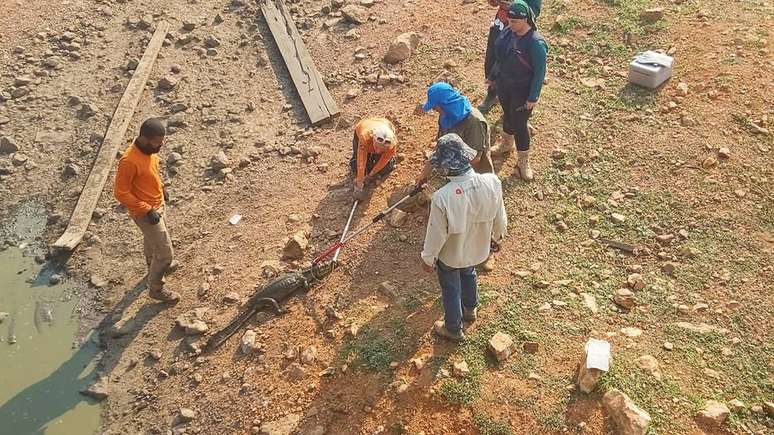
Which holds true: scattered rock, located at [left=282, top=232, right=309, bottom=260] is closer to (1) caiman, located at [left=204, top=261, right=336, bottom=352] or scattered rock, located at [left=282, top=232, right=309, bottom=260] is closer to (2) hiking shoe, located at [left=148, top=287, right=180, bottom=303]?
(1) caiman, located at [left=204, top=261, right=336, bottom=352]

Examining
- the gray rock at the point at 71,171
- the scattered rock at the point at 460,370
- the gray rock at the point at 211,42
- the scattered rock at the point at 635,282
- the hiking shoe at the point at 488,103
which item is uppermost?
the gray rock at the point at 211,42

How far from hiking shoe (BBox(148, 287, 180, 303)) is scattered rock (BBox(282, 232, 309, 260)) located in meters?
1.15

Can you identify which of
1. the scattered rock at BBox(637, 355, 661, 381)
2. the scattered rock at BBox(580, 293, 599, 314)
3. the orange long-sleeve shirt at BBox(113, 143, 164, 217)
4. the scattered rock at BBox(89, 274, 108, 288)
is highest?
the orange long-sleeve shirt at BBox(113, 143, 164, 217)

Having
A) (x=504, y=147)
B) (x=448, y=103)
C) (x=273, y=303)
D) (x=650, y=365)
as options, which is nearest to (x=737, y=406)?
(x=650, y=365)

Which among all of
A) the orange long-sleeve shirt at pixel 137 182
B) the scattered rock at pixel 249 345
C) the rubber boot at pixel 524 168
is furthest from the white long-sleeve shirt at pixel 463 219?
the orange long-sleeve shirt at pixel 137 182

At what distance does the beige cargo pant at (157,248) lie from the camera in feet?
18.7

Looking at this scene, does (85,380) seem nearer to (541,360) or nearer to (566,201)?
(541,360)

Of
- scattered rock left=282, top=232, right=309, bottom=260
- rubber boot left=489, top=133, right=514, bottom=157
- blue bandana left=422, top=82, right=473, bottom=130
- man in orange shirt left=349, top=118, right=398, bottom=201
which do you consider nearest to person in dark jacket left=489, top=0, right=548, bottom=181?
rubber boot left=489, top=133, right=514, bottom=157

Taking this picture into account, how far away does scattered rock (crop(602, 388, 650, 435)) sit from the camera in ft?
13.9

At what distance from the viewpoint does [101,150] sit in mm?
7746

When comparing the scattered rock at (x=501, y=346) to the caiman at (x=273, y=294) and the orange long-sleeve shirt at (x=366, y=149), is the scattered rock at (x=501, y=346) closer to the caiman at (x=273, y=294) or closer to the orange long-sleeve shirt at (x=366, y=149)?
the caiman at (x=273, y=294)

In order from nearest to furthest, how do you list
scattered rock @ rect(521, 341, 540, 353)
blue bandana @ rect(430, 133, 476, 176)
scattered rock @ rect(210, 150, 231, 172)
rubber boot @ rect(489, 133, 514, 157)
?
blue bandana @ rect(430, 133, 476, 176) → scattered rock @ rect(521, 341, 540, 353) → rubber boot @ rect(489, 133, 514, 157) → scattered rock @ rect(210, 150, 231, 172)

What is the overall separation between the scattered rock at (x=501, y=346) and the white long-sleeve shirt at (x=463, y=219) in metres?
0.77

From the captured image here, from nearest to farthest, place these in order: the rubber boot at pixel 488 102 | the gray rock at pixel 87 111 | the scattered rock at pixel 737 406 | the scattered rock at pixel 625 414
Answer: the scattered rock at pixel 625 414 < the scattered rock at pixel 737 406 < the rubber boot at pixel 488 102 < the gray rock at pixel 87 111
